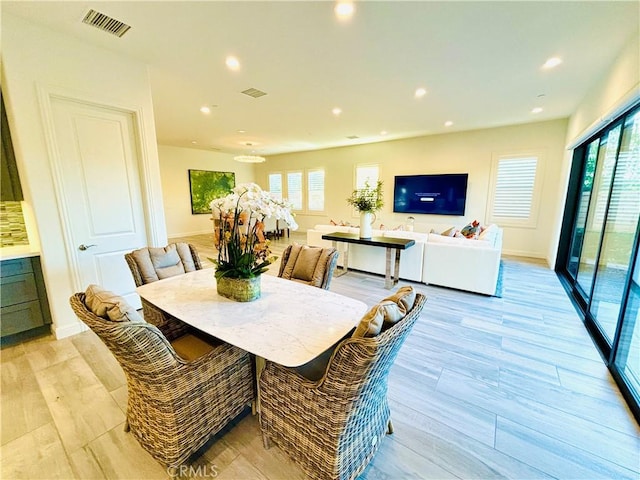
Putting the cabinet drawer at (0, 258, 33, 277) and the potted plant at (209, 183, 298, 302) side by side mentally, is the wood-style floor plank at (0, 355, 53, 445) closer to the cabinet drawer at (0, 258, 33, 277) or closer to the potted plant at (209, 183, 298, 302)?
the cabinet drawer at (0, 258, 33, 277)

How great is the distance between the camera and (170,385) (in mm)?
1258

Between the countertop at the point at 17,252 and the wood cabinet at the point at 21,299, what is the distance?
0.05 m

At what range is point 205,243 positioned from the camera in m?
7.25

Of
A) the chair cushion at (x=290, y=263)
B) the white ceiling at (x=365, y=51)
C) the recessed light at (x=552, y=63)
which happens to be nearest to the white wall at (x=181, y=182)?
the white ceiling at (x=365, y=51)

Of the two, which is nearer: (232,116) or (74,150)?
(74,150)

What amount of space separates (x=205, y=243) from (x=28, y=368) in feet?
17.1

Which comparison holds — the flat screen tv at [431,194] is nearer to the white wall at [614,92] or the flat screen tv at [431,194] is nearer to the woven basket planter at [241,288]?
the white wall at [614,92]

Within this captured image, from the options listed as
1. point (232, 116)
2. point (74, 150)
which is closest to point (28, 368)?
point (74, 150)

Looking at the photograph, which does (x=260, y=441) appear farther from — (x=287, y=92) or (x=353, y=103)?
(x=353, y=103)

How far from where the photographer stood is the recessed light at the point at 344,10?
6.46 feet

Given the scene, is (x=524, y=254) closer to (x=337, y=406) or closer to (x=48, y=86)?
(x=337, y=406)

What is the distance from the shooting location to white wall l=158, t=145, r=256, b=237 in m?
7.90

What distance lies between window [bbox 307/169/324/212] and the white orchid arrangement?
23.6ft

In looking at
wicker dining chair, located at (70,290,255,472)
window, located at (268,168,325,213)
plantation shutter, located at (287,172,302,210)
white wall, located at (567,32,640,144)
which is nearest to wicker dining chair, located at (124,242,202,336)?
wicker dining chair, located at (70,290,255,472)
